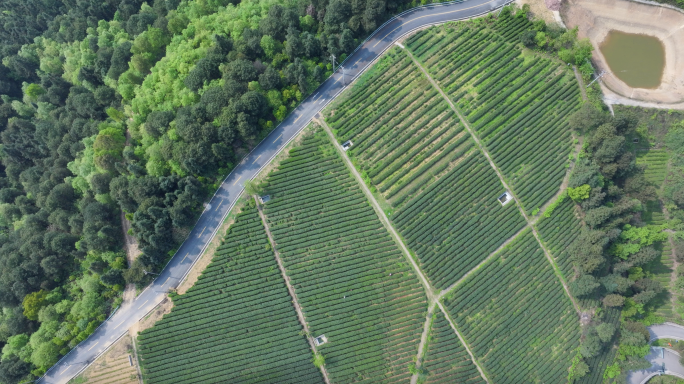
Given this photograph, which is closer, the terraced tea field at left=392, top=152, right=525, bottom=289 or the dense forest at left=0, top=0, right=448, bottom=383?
the dense forest at left=0, top=0, right=448, bottom=383

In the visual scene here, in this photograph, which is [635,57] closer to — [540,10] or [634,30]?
[634,30]

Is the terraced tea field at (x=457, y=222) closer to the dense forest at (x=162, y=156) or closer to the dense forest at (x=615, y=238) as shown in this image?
the dense forest at (x=615, y=238)

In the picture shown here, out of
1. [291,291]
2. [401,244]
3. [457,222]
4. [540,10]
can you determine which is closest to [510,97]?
[540,10]

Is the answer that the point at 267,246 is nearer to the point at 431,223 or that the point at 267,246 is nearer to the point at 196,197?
the point at 196,197

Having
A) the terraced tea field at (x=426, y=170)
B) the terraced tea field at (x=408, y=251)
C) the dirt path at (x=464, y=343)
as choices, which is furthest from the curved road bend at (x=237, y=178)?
the dirt path at (x=464, y=343)

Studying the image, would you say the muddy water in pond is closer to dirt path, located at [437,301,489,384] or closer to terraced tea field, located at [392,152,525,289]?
terraced tea field, located at [392,152,525,289]

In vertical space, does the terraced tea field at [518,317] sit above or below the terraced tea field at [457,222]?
below

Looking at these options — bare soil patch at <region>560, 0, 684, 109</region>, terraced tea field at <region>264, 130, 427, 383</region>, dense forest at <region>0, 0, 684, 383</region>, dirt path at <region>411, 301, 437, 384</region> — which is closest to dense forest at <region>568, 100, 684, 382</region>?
dense forest at <region>0, 0, 684, 383</region>
